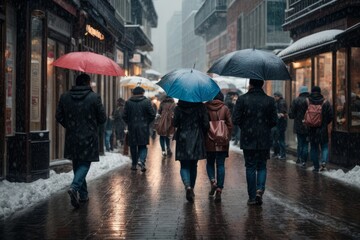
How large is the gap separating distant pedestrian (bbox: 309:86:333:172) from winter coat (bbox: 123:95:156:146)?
3.68 m

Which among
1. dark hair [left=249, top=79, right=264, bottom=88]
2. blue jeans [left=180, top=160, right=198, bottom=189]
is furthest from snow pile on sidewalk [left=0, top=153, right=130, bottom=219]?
dark hair [left=249, top=79, right=264, bottom=88]

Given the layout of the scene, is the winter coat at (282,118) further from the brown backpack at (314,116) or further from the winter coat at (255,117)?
the winter coat at (255,117)

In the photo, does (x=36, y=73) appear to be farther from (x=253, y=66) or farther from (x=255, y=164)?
→ (x=255, y=164)

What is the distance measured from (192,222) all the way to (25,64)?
17.3ft

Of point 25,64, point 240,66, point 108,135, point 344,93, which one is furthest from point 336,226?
point 108,135

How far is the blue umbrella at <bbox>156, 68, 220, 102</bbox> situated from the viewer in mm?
8648

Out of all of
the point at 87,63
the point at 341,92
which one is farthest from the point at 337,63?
the point at 87,63

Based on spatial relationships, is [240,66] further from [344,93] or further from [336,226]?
[344,93]

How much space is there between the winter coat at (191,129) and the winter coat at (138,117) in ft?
13.8

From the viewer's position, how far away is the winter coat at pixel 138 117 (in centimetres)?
1319

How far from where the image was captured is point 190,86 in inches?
344

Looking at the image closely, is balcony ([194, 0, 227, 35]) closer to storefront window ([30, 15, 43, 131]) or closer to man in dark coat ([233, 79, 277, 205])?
storefront window ([30, 15, 43, 131])

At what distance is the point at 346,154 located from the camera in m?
14.4

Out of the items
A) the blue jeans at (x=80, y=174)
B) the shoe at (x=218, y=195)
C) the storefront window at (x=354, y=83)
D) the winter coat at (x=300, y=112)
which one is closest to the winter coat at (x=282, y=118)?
the winter coat at (x=300, y=112)
